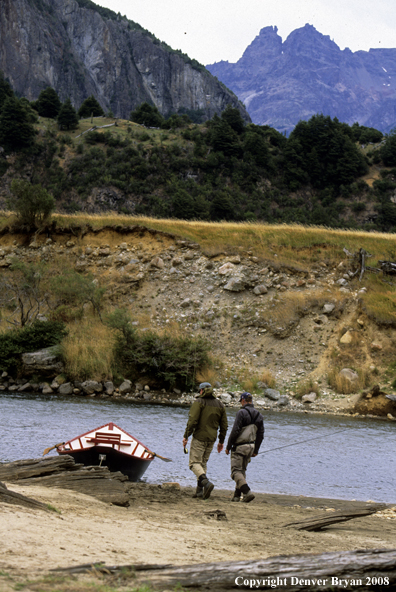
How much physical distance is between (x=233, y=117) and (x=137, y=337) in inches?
2125

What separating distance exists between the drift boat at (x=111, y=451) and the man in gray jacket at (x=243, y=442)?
89.8 inches

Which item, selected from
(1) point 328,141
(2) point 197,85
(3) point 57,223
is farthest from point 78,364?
(2) point 197,85

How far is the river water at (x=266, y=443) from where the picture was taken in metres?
11.4

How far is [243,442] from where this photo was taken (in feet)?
27.8

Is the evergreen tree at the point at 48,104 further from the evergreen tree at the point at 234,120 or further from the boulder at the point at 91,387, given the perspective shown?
the boulder at the point at 91,387

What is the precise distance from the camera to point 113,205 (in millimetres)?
60906

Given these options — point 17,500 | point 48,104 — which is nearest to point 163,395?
point 17,500

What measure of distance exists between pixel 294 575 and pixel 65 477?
5388mm

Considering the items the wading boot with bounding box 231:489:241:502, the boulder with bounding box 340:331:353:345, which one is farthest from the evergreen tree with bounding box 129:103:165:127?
the wading boot with bounding box 231:489:241:502

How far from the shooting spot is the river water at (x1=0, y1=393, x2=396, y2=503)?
11.4 metres

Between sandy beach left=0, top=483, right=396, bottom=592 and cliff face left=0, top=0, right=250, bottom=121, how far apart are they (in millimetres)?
151170

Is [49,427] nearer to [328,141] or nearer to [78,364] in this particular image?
[78,364]

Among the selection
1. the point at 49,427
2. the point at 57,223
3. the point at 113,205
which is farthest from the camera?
the point at 113,205

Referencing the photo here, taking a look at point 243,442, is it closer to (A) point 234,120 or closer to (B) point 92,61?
(A) point 234,120
